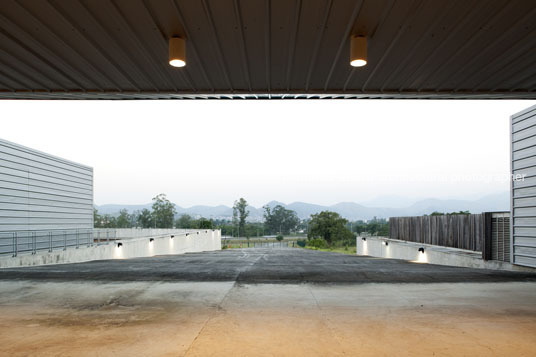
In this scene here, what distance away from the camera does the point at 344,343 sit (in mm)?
3561

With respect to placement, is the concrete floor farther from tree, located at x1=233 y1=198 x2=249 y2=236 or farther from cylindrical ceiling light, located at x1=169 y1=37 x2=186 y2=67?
tree, located at x1=233 y1=198 x2=249 y2=236

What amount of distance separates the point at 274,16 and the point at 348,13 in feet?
3.41

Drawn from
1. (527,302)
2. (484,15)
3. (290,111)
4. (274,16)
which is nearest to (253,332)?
(274,16)

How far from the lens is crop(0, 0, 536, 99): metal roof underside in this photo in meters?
4.54

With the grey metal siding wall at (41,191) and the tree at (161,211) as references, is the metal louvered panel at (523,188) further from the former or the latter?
the tree at (161,211)

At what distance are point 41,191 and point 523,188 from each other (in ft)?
72.7

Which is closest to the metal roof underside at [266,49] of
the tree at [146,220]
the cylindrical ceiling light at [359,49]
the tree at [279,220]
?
the cylindrical ceiling light at [359,49]

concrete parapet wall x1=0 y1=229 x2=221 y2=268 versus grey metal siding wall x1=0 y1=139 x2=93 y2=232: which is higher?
grey metal siding wall x1=0 y1=139 x2=93 y2=232

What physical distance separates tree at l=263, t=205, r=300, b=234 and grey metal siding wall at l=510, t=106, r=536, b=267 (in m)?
166

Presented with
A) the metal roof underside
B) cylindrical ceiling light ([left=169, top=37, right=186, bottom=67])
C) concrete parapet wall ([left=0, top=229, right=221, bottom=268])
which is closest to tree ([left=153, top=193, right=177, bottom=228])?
concrete parapet wall ([left=0, top=229, right=221, bottom=268])

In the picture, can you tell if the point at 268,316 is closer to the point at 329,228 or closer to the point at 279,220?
the point at 329,228

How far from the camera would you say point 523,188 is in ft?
30.2

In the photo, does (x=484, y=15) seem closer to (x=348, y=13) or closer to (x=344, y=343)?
(x=348, y=13)

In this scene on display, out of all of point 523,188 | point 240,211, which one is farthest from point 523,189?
point 240,211
